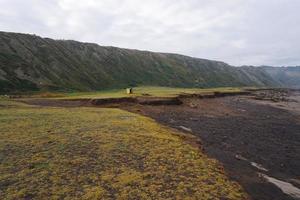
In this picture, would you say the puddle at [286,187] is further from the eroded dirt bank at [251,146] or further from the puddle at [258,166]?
the puddle at [258,166]

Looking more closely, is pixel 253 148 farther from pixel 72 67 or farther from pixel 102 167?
pixel 72 67

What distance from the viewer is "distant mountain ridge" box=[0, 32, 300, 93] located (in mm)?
92375

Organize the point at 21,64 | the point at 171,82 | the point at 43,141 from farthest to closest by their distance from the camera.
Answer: the point at 171,82
the point at 21,64
the point at 43,141

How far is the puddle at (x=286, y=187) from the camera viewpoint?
14546 millimetres

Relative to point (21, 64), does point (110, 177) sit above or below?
below

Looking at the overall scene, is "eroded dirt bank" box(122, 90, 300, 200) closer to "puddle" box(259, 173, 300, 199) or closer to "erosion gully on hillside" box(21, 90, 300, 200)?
"erosion gully on hillside" box(21, 90, 300, 200)

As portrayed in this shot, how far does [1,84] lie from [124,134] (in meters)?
67.5

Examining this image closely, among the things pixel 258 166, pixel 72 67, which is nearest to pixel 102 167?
pixel 258 166

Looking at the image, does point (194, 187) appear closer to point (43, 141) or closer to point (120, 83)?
point (43, 141)

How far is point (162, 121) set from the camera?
33531mm

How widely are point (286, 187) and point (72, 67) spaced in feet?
376

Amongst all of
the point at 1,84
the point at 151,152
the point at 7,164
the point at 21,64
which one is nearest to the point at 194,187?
the point at 151,152

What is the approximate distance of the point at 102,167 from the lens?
14867 mm

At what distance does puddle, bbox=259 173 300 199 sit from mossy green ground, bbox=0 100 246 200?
253 centimetres
